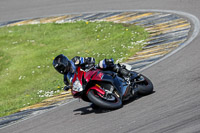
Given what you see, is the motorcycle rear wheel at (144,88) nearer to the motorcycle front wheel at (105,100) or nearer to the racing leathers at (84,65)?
the racing leathers at (84,65)

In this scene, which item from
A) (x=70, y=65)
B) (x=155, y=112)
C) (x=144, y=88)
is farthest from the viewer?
(x=144, y=88)

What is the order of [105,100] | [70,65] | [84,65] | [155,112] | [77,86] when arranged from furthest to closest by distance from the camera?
[84,65], [70,65], [105,100], [77,86], [155,112]

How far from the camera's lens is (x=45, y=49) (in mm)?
15539

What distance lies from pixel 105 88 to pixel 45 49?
7795mm

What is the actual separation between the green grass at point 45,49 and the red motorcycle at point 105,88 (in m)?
3.18

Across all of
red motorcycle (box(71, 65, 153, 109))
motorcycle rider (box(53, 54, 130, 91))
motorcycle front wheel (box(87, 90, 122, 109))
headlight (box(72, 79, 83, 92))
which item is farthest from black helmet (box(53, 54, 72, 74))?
motorcycle front wheel (box(87, 90, 122, 109))

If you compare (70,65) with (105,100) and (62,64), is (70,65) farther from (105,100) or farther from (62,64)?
(105,100)

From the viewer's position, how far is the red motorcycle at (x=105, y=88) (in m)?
7.68

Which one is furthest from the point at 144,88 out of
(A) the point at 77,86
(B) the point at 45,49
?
(B) the point at 45,49

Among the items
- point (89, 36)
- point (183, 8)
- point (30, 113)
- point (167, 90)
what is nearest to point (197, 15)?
point (183, 8)

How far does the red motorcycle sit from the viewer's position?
25.2 feet

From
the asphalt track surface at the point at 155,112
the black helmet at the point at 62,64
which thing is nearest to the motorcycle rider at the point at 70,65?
→ the black helmet at the point at 62,64

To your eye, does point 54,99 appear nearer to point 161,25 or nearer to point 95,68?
point 95,68

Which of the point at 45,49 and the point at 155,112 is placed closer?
the point at 155,112
